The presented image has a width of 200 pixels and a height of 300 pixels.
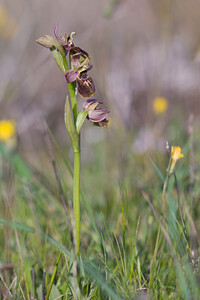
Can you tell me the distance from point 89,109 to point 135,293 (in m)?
0.48

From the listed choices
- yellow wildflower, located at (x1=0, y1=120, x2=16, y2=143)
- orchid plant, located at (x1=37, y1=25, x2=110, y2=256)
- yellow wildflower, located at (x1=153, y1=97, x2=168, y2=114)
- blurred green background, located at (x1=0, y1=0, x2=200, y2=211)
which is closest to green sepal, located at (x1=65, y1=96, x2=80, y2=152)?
orchid plant, located at (x1=37, y1=25, x2=110, y2=256)

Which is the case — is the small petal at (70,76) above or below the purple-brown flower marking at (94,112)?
above

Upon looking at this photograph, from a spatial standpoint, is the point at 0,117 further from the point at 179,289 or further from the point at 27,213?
the point at 179,289

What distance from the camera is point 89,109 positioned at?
3.07 ft

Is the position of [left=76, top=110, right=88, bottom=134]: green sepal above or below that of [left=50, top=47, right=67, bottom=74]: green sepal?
below

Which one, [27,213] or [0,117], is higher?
[0,117]

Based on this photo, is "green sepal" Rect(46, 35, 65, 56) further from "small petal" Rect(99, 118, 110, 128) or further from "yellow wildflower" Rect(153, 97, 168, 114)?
"yellow wildflower" Rect(153, 97, 168, 114)

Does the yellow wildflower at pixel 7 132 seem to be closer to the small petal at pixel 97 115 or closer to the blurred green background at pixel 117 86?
the blurred green background at pixel 117 86

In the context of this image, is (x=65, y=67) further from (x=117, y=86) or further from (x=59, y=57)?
(x=117, y=86)

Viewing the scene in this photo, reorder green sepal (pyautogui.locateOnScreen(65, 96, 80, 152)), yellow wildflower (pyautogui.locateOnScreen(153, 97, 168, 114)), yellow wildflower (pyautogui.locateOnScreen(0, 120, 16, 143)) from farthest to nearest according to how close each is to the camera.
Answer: yellow wildflower (pyautogui.locateOnScreen(153, 97, 168, 114))
yellow wildflower (pyautogui.locateOnScreen(0, 120, 16, 143))
green sepal (pyautogui.locateOnScreen(65, 96, 80, 152))

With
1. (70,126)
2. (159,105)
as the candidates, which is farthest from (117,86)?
(70,126)

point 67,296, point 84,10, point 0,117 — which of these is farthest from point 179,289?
point 84,10

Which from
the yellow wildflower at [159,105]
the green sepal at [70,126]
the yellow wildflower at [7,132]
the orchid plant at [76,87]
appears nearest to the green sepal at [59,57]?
the orchid plant at [76,87]

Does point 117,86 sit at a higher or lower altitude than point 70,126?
higher
